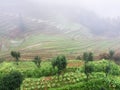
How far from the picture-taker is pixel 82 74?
8994 cm

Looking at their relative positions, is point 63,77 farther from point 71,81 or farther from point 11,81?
point 11,81

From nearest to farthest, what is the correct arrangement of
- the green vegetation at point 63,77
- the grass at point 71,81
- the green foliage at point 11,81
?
the green foliage at point 11,81, the green vegetation at point 63,77, the grass at point 71,81

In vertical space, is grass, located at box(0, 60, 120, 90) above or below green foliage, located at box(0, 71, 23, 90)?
below

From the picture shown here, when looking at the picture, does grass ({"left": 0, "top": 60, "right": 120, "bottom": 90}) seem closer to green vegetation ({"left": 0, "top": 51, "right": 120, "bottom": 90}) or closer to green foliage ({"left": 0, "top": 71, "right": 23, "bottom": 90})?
green vegetation ({"left": 0, "top": 51, "right": 120, "bottom": 90})

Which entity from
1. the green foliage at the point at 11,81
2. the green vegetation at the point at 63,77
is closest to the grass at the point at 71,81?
the green vegetation at the point at 63,77

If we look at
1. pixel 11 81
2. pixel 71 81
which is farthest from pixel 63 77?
pixel 11 81

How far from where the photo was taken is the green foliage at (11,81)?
68.6 metres

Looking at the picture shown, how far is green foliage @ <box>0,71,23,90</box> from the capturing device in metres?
68.6

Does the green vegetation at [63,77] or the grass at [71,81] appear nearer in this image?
the green vegetation at [63,77]

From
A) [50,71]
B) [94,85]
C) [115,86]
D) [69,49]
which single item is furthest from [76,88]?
[69,49]

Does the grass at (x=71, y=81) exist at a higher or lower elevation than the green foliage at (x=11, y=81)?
lower

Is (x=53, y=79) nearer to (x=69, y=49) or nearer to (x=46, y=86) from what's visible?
(x=46, y=86)

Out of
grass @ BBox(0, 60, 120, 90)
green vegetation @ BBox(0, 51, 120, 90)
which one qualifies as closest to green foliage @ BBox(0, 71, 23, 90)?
green vegetation @ BBox(0, 51, 120, 90)

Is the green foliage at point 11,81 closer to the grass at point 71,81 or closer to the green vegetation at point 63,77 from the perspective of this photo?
the green vegetation at point 63,77
